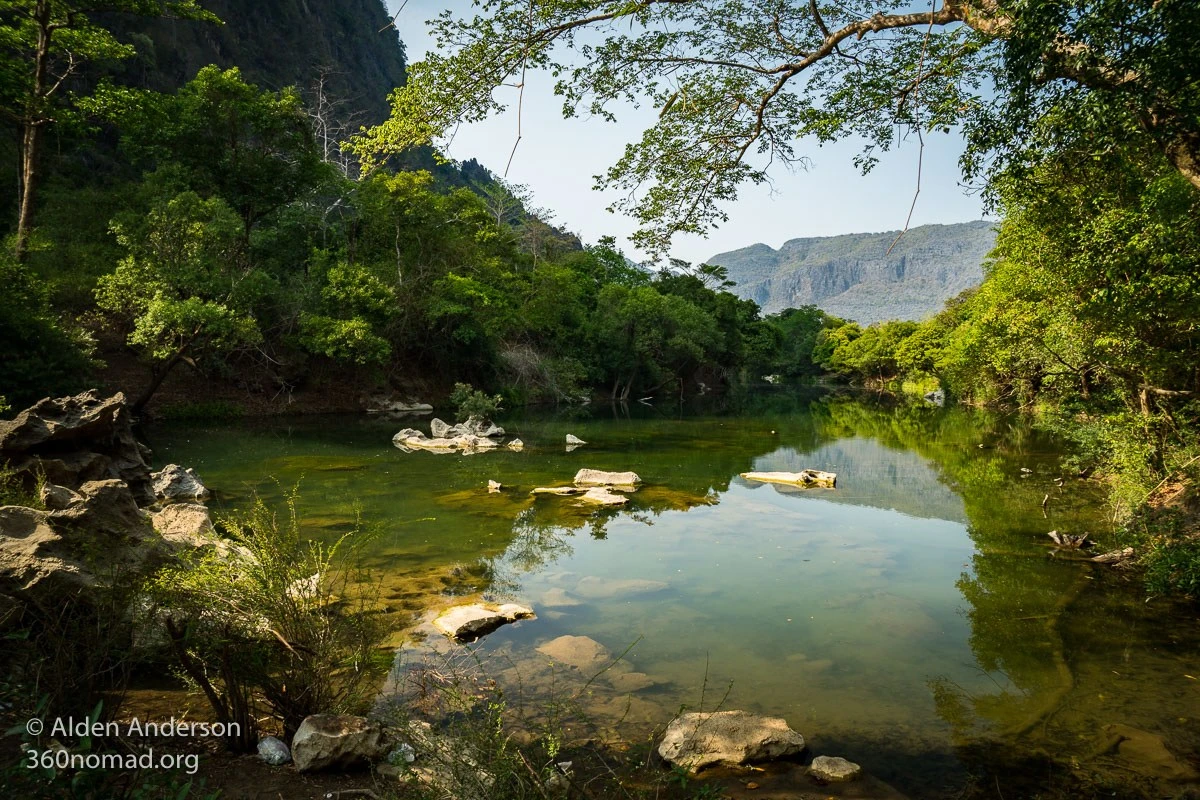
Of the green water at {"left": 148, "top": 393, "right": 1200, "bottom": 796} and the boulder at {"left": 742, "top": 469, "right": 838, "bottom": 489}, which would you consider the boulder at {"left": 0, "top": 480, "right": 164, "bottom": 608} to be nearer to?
the green water at {"left": 148, "top": 393, "right": 1200, "bottom": 796}

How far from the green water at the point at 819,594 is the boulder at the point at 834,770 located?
0.26 metres

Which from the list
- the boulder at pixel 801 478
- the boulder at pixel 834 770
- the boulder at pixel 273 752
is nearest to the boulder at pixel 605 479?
the boulder at pixel 801 478

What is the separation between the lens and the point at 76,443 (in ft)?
27.5

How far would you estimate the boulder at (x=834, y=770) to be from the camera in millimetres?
4484

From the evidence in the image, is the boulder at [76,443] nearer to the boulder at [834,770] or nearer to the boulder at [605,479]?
the boulder at [834,770]

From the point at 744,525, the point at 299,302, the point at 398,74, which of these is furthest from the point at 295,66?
the point at 744,525

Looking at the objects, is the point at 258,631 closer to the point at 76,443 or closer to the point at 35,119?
the point at 76,443

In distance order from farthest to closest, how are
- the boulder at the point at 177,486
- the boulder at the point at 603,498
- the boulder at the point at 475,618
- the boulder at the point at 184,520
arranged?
the boulder at the point at 603,498
the boulder at the point at 177,486
the boulder at the point at 184,520
the boulder at the point at 475,618

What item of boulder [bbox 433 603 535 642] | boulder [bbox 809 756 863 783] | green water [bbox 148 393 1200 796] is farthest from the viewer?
boulder [bbox 433 603 535 642]

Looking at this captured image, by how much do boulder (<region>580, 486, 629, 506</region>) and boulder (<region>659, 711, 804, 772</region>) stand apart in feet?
27.7

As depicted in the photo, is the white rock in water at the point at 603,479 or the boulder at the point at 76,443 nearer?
the boulder at the point at 76,443

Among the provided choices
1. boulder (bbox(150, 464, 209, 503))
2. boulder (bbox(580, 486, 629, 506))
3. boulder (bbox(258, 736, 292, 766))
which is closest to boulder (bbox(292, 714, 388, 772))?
boulder (bbox(258, 736, 292, 766))

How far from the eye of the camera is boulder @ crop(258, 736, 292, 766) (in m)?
3.84

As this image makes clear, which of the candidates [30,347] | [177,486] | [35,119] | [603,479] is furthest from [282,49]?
[603,479]
